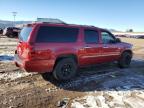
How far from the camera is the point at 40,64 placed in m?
7.45

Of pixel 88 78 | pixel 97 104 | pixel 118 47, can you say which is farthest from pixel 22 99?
pixel 118 47

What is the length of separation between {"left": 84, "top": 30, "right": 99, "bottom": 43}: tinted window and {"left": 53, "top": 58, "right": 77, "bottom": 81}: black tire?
112 centimetres

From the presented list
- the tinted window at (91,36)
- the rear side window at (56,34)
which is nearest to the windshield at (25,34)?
the rear side window at (56,34)

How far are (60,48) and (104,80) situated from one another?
2.08 m

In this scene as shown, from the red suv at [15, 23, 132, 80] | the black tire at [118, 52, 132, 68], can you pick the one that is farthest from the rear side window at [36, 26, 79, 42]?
the black tire at [118, 52, 132, 68]

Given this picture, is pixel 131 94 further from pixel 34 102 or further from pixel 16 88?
pixel 16 88

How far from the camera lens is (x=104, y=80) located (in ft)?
28.1

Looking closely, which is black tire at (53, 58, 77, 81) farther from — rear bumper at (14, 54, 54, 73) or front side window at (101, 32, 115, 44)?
front side window at (101, 32, 115, 44)

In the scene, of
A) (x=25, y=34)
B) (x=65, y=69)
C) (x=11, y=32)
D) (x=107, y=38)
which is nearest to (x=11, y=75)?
(x=25, y=34)

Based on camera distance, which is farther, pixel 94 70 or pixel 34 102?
pixel 94 70

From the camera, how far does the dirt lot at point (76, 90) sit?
625cm

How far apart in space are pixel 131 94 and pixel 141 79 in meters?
1.98

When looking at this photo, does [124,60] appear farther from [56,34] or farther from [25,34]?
[25,34]

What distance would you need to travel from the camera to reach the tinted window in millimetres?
8898
